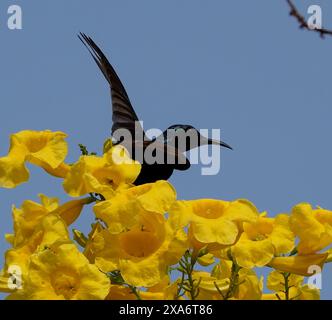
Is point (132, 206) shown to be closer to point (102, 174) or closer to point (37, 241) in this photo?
point (102, 174)

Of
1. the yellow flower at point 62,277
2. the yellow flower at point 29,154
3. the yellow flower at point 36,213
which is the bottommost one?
the yellow flower at point 62,277

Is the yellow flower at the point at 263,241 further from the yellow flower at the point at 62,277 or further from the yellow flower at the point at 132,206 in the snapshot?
the yellow flower at the point at 62,277

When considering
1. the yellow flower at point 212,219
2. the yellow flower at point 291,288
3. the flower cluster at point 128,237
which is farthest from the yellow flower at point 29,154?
the yellow flower at point 291,288

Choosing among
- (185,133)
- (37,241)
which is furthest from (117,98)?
(37,241)

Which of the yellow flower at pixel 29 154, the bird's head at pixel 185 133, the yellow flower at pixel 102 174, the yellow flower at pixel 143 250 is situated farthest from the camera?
the bird's head at pixel 185 133

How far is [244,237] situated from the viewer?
280cm

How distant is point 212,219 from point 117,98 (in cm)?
149

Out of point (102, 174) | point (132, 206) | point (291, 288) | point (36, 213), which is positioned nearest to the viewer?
point (132, 206)

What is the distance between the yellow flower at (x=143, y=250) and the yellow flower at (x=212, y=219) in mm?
49

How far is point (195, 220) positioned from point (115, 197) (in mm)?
251

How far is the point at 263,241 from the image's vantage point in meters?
2.71

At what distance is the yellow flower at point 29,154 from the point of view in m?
2.84

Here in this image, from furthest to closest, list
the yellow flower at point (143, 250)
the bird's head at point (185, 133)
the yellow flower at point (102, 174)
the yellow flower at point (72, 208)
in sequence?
the bird's head at point (185, 133)
the yellow flower at point (72, 208)
the yellow flower at point (102, 174)
the yellow flower at point (143, 250)
